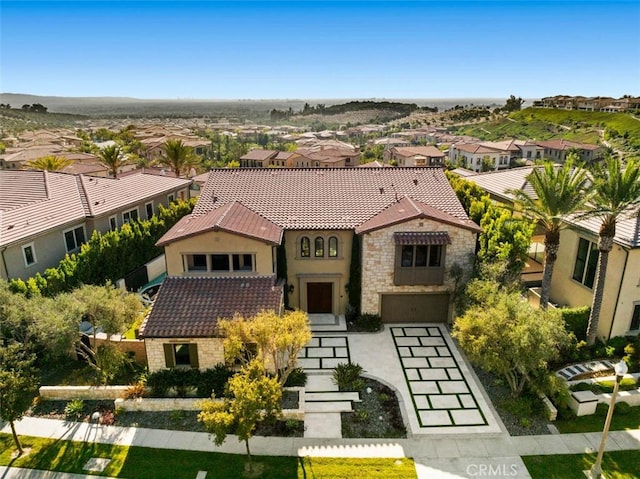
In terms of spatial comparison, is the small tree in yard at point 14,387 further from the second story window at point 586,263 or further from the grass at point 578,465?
the second story window at point 586,263

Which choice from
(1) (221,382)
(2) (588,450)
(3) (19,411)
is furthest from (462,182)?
(3) (19,411)

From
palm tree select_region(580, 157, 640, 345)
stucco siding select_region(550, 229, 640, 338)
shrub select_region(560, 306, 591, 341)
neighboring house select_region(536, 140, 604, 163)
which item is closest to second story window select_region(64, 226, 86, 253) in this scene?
shrub select_region(560, 306, 591, 341)

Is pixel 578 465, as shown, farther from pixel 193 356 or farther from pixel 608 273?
pixel 193 356

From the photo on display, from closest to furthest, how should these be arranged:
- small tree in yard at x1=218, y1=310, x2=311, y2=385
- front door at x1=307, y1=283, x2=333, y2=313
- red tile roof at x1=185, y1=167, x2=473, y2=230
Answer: small tree in yard at x1=218, y1=310, x2=311, y2=385 → red tile roof at x1=185, y1=167, x2=473, y2=230 → front door at x1=307, y1=283, x2=333, y2=313

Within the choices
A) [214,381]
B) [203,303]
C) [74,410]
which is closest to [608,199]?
[203,303]

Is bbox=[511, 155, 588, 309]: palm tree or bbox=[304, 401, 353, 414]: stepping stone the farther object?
bbox=[511, 155, 588, 309]: palm tree

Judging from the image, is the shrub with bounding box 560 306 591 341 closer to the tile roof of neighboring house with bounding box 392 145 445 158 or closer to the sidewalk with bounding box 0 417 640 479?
the sidewalk with bounding box 0 417 640 479
